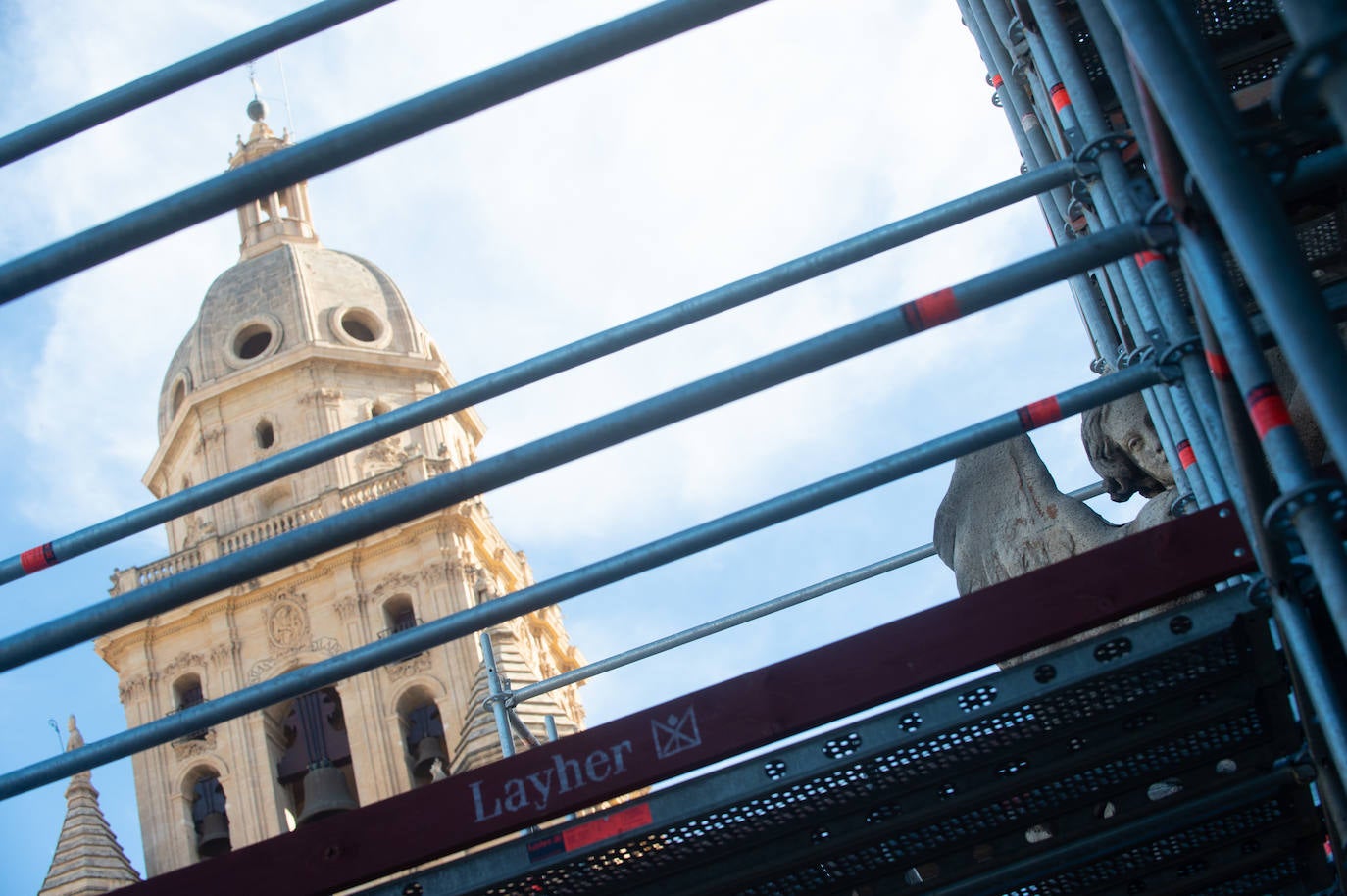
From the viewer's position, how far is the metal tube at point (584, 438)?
5.77m

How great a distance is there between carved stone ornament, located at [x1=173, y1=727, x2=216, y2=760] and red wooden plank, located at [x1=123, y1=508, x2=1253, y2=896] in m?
43.6

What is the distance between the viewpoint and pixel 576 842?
6.03 meters

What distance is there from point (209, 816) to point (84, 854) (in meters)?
3.85

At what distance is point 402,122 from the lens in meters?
6.25

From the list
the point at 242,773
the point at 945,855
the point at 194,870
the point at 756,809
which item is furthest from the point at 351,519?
A: the point at 242,773

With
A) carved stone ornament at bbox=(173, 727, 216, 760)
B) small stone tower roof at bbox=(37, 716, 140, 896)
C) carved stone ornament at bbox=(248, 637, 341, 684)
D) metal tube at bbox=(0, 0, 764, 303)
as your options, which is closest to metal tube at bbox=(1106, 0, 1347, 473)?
metal tube at bbox=(0, 0, 764, 303)

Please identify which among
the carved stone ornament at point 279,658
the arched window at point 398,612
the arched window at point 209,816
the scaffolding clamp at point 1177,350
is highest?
the arched window at point 398,612

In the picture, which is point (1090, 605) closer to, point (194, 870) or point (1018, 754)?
point (1018, 754)

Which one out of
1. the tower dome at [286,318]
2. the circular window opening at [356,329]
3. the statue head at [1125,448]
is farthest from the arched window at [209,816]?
the statue head at [1125,448]

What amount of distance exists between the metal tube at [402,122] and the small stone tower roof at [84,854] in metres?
39.6

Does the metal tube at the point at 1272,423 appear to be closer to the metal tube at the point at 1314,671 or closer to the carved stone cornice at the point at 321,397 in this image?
the metal tube at the point at 1314,671

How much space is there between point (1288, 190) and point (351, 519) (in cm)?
336

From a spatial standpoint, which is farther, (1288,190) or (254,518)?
(254,518)

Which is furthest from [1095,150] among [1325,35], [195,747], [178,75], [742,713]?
[195,747]
